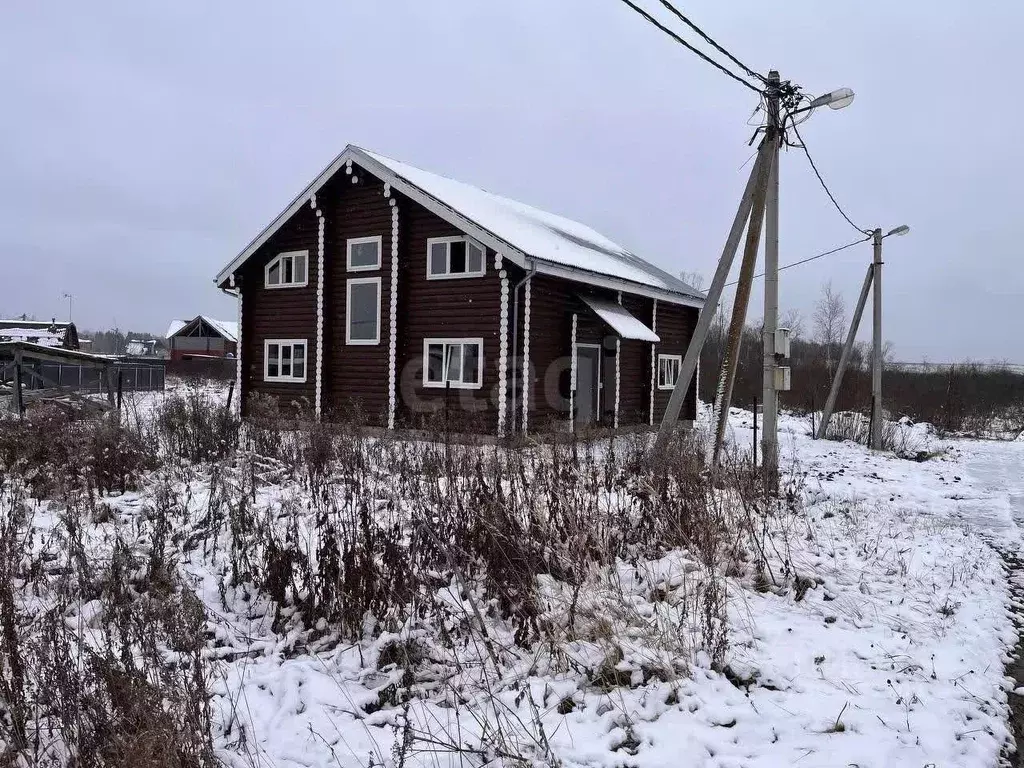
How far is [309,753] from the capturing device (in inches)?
129

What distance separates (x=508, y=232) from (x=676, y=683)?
36.9ft

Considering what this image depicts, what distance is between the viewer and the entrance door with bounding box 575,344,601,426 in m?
15.5

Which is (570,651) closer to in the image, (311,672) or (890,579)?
(311,672)

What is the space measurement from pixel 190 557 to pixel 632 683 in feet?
13.2

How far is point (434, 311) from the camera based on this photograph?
14516 millimetres

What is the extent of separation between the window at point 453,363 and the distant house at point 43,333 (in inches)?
1325

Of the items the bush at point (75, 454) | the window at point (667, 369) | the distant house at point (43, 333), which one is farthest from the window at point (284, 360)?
the distant house at point (43, 333)

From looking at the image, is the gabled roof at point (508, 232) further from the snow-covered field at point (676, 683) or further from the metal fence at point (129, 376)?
the metal fence at point (129, 376)

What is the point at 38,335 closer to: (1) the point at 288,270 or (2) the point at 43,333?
(2) the point at 43,333

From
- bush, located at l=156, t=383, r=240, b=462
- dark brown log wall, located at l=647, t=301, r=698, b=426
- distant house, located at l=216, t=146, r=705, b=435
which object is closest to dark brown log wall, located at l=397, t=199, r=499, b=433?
distant house, located at l=216, t=146, r=705, b=435

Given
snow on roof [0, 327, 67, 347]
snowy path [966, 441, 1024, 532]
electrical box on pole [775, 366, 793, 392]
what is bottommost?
snowy path [966, 441, 1024, 532]

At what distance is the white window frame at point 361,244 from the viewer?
1527 centimetres

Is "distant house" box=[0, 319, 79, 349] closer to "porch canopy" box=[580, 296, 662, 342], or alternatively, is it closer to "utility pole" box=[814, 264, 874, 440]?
"porch canopy" box=[580, 296, 662, 342]

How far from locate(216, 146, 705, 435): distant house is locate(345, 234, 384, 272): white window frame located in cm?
3
